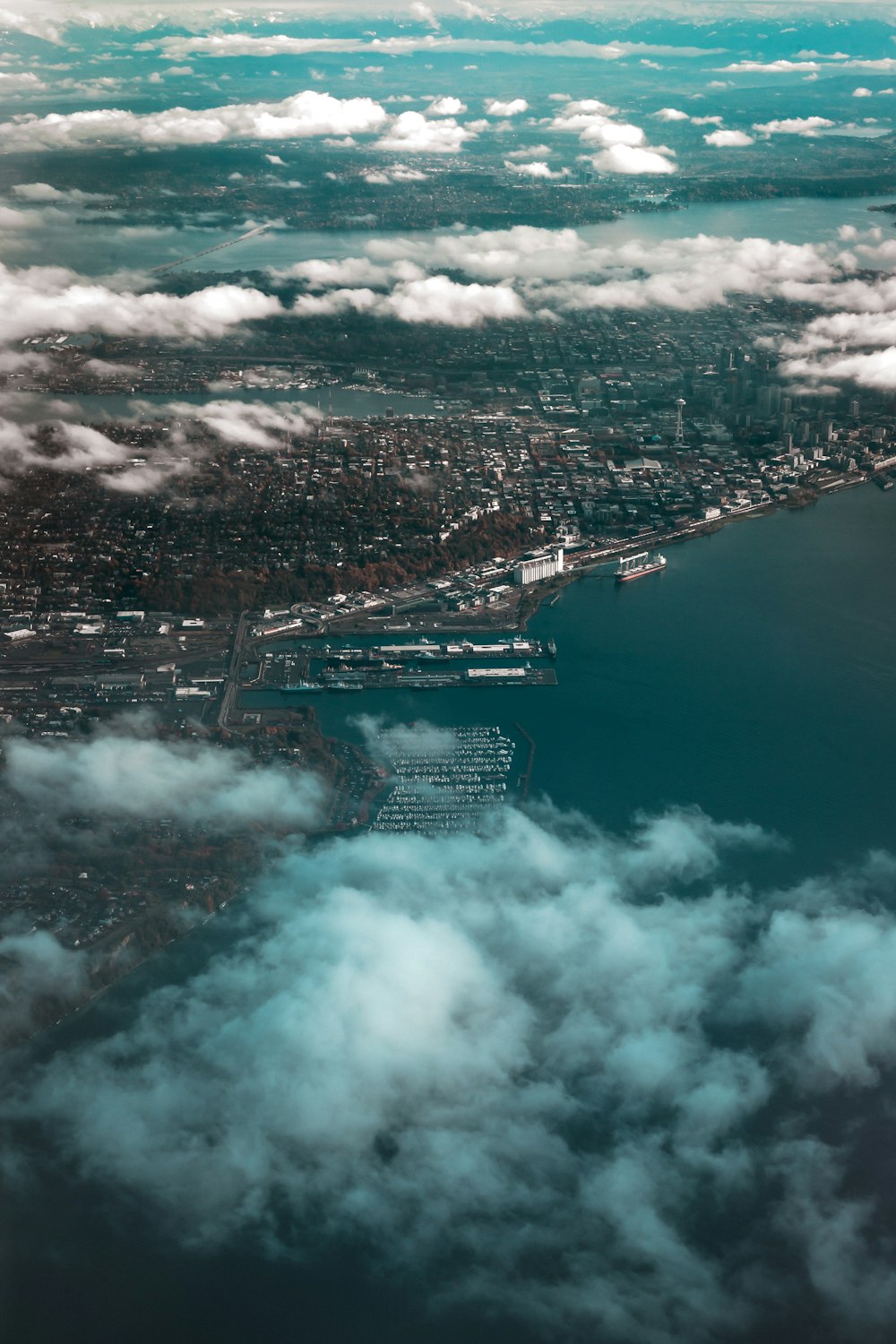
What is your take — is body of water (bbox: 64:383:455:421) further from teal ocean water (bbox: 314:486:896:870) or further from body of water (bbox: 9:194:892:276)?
teal ocean water (bbox: 314:486:896:870)

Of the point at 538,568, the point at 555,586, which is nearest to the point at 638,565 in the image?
the point at 555,586

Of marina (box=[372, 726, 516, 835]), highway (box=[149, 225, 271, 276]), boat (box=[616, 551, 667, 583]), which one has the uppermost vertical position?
highway (box=[149, 225, 271, 276])

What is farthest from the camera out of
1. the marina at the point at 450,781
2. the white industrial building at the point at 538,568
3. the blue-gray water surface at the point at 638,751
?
the white industrial building at the point at 538,568

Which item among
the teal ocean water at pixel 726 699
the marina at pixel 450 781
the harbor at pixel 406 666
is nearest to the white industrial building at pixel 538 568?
the teal ocean water at pixel 726 699

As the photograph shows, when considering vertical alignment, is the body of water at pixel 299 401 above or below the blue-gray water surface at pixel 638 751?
above

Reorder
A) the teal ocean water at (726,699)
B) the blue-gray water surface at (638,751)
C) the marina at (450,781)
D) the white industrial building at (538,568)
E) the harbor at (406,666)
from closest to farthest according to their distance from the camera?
the blue-gray water surface at (638,751) < the marina at (450,781) < the teal ocean water at (726,699) < the harbor at (406,666) < the white industrial building at (538,568)

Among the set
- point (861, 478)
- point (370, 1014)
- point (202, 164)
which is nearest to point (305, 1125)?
point (370, 1014)


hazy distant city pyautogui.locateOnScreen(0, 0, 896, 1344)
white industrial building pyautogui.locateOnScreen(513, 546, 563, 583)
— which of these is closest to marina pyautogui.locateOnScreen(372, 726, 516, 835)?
hazy distant city pyautogui.locateOnScreen(0, 0, 896, 1344)

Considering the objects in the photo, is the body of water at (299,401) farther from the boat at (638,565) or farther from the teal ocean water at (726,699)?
the teal ocean water at (726,699)

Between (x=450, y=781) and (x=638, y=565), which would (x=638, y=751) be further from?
(x=638, y=565)
